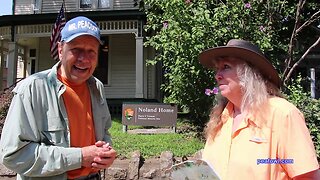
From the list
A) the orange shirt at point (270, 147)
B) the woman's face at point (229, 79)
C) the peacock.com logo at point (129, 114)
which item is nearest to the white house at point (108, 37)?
the peacock.com logo at point (129, 114)

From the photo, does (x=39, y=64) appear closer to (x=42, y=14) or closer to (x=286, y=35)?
(x=42, y=14)

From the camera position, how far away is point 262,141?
223cm

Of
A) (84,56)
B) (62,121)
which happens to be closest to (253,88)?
(84,56)

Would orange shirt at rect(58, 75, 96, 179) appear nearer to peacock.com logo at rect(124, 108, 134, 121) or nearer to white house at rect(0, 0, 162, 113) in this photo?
peacock.com logo at rect(124, 108, 134, 121)

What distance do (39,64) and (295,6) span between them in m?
13.3

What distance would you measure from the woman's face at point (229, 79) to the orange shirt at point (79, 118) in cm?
86

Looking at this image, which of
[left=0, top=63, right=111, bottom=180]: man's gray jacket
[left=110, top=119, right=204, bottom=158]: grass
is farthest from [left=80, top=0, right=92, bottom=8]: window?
[left=0, top=63, right=111, bottom=180]: man's gray jacket

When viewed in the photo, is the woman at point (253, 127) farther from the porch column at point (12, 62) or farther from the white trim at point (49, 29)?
the porch column at point (12, 62)

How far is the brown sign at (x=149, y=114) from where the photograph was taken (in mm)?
10891

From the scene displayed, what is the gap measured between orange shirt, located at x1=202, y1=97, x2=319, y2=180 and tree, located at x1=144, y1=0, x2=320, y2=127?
578cm

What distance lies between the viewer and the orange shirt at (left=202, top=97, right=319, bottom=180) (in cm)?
213

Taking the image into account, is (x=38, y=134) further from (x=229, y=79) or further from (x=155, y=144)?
(x=155, y=144)

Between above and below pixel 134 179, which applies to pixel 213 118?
above

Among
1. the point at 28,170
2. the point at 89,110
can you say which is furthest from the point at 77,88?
the point at 28,170
